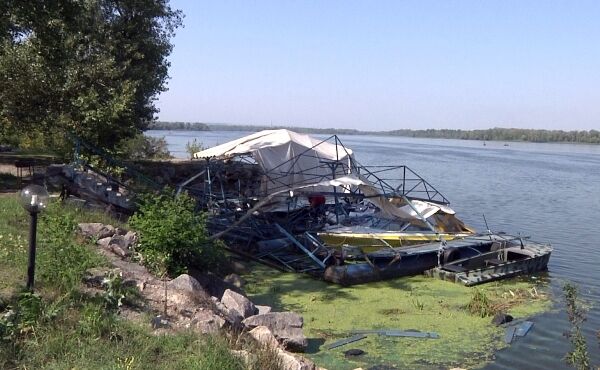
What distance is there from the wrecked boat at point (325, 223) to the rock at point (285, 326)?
4108 millimetres

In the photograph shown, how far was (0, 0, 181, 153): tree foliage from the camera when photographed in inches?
602

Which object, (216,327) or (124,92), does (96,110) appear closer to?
(124,92)

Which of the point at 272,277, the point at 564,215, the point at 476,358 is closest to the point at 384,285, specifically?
the point at 272,277

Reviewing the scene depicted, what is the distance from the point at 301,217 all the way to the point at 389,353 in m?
9.22

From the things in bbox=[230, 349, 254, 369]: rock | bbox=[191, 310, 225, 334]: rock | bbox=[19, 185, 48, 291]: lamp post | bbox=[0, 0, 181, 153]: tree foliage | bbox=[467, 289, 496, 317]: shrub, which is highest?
bbox=[0, 0, 181, 153]: tree foliage

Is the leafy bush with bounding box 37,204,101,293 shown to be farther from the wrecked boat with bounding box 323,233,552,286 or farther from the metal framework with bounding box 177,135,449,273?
the wrecked boat with bounding box 323,233,552,286

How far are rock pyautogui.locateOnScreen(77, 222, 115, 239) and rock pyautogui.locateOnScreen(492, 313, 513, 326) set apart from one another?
755 cm

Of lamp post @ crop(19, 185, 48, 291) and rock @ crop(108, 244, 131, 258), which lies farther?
rock @ crop(108, 244, 131, 258)

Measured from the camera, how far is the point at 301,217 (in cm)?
1884

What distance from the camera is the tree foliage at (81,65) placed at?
1530cm

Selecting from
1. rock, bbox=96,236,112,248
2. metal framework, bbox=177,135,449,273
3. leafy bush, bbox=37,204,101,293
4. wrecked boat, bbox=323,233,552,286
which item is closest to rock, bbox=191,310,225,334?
leafy bush, bbox=37,204,101,293

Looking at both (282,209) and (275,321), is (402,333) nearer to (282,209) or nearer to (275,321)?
(275,321)

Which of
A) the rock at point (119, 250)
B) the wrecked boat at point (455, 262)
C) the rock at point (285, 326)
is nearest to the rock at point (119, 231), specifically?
the rock at point (119, 250)

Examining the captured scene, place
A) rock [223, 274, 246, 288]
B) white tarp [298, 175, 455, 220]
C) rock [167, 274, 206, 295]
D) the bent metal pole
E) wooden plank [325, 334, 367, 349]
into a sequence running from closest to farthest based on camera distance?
the bent metal pole < rock [167, 274, 206, 295] < wooden plank [325, 334, 367, 349] < rock [223, 274, 246, 288] < white tarp [298, 175, 455, 220]
